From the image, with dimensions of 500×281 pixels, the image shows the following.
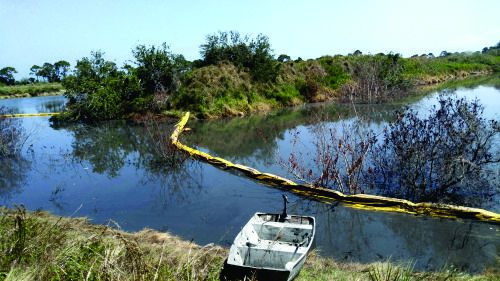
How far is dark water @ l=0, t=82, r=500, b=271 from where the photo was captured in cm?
855

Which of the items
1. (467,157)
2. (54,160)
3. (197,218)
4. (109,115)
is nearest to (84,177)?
(54,160)

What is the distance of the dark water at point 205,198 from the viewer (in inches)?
336

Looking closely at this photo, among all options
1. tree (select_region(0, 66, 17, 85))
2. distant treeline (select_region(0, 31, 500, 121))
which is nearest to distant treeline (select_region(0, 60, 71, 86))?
tree (select_region(0, 66, 17, 85))

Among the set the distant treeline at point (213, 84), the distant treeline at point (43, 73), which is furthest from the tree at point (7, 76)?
the distant treeline at point (213, 84)

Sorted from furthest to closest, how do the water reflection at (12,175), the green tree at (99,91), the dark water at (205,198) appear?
the green tree at (99,91)
the water reflection at (12,175)
the dark water at (205,198)

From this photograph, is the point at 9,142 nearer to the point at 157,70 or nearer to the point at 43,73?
the point at 157,70

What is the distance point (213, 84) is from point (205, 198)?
19.2 metres

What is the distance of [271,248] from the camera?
7.32m

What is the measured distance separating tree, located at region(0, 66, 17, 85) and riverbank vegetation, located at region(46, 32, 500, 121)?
66.8m

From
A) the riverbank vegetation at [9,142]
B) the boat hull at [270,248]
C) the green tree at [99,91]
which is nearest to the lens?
the boat hull at [270,248]

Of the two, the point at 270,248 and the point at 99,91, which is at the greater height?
the point at 99,91

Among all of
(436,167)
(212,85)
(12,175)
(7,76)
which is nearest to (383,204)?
(436,167)

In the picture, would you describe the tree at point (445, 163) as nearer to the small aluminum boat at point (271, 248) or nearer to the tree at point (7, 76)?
the small aluminum boat at point (271, 248)

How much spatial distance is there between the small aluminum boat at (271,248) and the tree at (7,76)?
306ft
